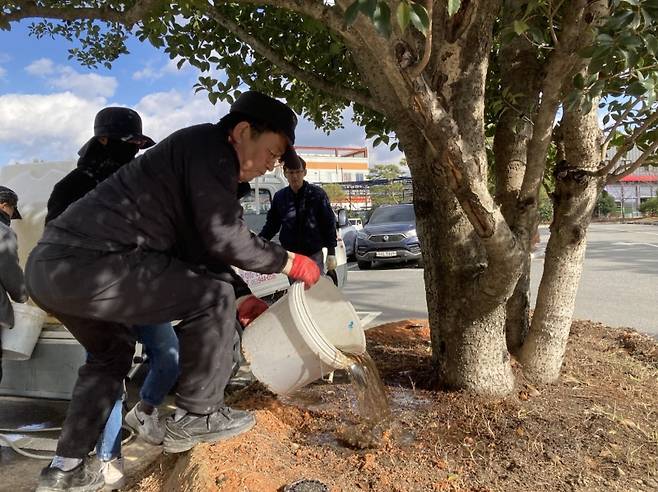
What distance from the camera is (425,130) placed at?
252 centimetres

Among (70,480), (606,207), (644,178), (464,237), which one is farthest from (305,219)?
(644,178)

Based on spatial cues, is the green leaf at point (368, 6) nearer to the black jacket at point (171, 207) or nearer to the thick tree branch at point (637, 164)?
the black jacket at point (171, 207)

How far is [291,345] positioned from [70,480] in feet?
3.85

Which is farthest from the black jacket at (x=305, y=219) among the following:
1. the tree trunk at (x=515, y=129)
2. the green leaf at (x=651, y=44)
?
the green leaf at (x=651, y=44)

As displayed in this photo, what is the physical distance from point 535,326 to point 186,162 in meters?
2.66

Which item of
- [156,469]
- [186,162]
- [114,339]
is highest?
[186,162]

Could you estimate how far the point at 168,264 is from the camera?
2.46 metres

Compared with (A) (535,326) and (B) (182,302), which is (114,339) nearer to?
(B) (182,302)

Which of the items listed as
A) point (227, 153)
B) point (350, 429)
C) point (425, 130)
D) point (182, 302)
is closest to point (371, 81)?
point (425, 130)

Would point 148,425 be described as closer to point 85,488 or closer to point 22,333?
point 85,488

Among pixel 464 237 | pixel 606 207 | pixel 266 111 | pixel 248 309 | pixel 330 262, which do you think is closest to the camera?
pixel 266 111

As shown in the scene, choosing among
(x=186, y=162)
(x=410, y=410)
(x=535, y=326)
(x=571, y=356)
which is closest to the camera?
(x=186, y=162)

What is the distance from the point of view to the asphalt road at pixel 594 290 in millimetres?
7496

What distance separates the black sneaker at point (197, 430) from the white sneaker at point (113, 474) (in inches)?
16.6
